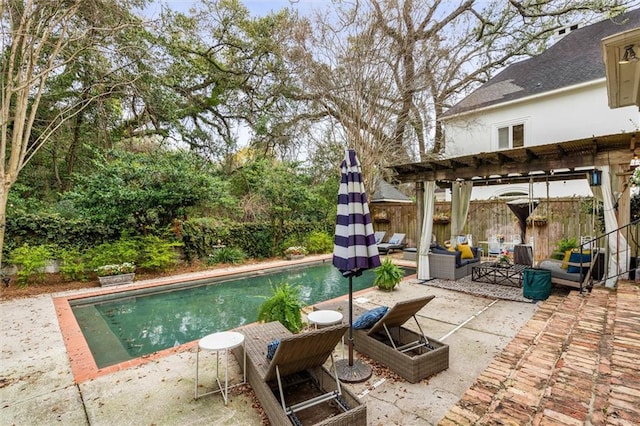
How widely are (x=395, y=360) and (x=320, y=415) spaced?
1167 mm

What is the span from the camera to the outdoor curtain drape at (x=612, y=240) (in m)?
5.80

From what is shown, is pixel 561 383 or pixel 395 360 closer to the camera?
pixel 561 383

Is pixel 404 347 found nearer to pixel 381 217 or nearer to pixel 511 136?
pixel 381 217

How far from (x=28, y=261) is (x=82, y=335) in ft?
14.3

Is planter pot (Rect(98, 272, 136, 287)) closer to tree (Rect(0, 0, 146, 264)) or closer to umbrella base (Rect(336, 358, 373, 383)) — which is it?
tree (Rect(0, 0, 146, 264))

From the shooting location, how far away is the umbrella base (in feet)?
11.0

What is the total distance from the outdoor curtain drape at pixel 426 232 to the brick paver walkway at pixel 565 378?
412 cm

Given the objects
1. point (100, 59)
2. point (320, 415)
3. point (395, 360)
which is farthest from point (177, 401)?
point (100, 59)

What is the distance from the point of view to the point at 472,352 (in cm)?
404

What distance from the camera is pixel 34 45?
7105mm

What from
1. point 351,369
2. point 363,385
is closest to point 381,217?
point 351,369

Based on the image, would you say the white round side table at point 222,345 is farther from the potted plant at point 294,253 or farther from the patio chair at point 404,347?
the potted plant at point 294,253

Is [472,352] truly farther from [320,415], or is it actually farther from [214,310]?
[214,310]

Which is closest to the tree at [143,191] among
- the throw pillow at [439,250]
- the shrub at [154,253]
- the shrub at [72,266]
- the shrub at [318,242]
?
the shrub at [154,253]
